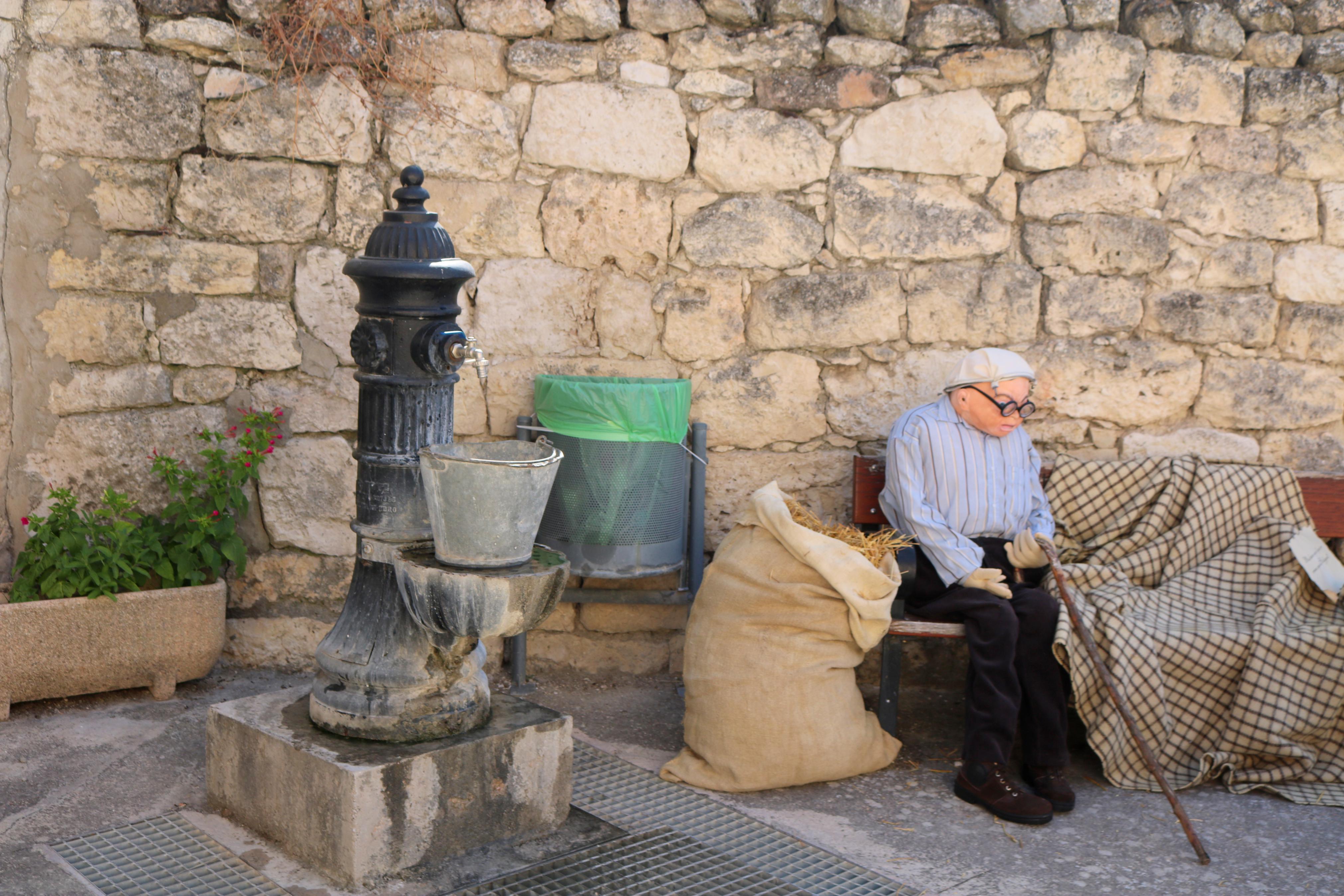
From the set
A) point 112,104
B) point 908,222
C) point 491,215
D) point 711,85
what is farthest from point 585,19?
point 112,104

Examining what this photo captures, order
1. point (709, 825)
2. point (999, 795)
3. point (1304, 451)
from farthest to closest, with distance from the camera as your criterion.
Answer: point (1304, 451) → point (999, 795) → point (709, 825)

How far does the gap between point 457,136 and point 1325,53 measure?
3114mm

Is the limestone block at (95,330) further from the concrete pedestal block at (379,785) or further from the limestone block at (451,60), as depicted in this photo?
the concrete pedestal block at (379,785)

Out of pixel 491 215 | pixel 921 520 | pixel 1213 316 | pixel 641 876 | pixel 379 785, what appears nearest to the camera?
pixel 379 785

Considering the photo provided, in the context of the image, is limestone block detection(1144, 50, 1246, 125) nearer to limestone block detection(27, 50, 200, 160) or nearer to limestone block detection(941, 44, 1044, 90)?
limestone block detection(941, 44, 1044, 90)

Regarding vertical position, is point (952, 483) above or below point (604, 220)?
below

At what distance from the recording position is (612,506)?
12.6ft

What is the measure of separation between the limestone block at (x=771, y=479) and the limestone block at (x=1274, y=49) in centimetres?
178

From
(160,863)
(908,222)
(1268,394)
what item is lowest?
(160,863)

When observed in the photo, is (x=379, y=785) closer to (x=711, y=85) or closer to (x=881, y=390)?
(x=881, y=390)

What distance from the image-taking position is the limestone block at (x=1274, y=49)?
4.28 m

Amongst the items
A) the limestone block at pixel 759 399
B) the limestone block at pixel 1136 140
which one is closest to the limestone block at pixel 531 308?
the limestone block at pixel 759 399

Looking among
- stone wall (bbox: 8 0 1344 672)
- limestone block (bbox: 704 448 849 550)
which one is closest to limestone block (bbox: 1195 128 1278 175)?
stone wall (bbox: 8 0 1344 672)

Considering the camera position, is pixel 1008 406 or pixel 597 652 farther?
pixel 597 652
